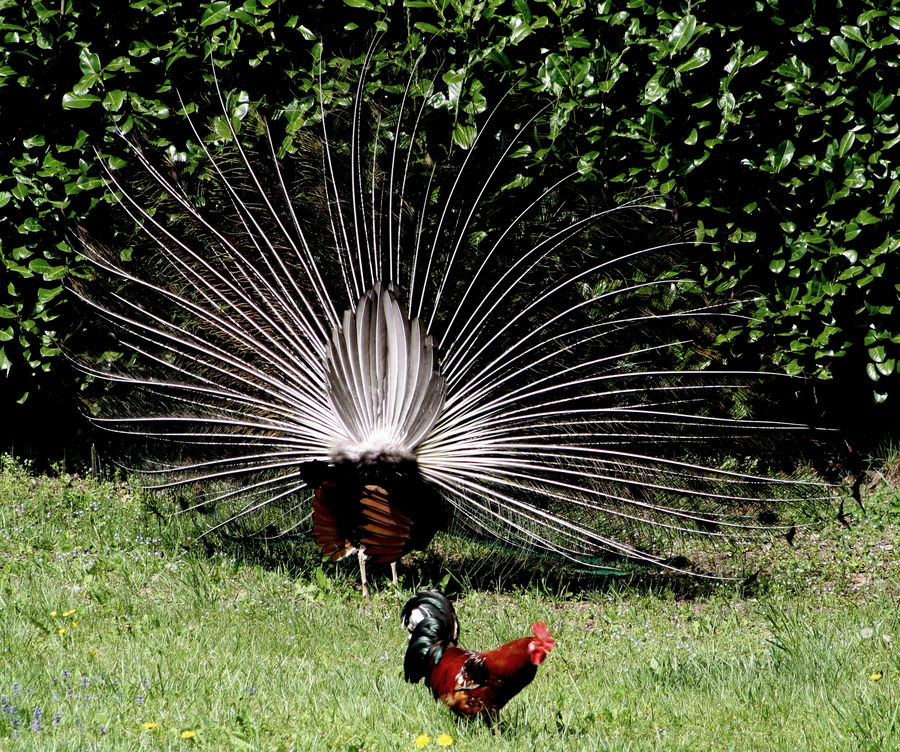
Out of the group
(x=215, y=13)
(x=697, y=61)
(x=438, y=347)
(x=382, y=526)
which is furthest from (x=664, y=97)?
(x=382, y=526)

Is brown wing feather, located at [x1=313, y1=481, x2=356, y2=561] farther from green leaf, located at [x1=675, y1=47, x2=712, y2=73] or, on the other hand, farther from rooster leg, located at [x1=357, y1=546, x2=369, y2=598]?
green leaf, located at [x1=675, y1=47, x2=712, y2=73]

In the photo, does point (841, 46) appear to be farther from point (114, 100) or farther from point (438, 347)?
point (114, 100)

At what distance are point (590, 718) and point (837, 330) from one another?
3.11m

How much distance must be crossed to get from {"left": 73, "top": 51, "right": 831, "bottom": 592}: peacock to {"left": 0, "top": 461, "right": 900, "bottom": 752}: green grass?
0.37m

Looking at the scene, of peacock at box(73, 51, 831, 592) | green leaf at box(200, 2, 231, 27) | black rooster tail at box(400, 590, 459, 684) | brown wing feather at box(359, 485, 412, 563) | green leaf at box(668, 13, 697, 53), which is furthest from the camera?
green leaf at box(200, 2, 231, 27)

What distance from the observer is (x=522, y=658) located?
11.2 feet

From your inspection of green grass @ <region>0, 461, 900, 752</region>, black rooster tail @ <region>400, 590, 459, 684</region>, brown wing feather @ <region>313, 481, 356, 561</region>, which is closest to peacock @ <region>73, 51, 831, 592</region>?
brown wing feather @ <region>313, 481, 356, 561</region>

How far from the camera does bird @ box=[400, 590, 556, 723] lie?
3420 millimetres

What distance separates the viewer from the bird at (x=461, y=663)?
11.2 ft

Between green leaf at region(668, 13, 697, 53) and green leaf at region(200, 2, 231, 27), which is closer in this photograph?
green leaf at region(668, 13, 697, 53)

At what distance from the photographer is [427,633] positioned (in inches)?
153

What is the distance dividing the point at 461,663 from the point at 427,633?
0.27m

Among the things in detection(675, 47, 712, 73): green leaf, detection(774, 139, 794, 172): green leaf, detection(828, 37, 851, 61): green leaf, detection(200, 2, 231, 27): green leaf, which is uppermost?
detection(828, 37, 851, 61): green leaf

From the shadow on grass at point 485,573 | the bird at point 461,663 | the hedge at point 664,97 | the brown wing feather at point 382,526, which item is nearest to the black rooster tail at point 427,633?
the bird at point 461,663
